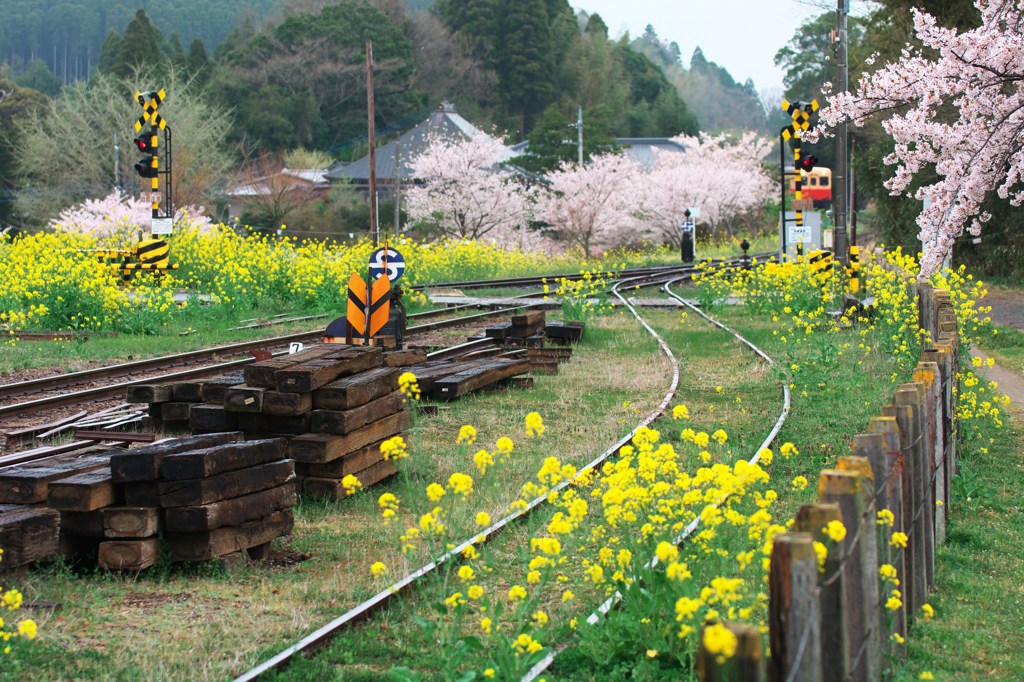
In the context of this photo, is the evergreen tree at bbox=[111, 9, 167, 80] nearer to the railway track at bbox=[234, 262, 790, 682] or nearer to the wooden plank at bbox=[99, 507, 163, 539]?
the railway track at bbox=[234, 262, 790, 682]

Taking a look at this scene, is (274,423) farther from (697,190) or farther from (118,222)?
(697,190)

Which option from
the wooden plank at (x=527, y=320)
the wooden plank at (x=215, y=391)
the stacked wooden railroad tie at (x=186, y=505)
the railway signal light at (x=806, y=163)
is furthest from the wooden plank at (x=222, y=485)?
the railway signal light at (x=806, y=163)

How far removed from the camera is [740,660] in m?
3.12

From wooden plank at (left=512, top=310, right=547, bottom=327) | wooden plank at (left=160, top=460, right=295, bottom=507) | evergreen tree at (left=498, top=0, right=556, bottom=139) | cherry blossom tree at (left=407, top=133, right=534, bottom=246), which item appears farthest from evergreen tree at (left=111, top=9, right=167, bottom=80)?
wooden plank at (left=160, top=460, right=295, bottom=507)

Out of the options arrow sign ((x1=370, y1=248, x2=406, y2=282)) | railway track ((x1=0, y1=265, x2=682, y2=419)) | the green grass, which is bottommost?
the green grass

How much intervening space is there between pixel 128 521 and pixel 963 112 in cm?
929

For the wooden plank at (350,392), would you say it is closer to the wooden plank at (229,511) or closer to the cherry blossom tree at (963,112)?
the wooden plank at (229,511)

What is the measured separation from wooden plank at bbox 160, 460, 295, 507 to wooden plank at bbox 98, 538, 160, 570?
0.77 ft

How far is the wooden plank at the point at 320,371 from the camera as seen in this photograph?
781cm

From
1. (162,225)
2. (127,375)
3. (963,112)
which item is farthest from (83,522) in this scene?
(162,225)

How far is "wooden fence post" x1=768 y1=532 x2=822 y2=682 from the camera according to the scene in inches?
129

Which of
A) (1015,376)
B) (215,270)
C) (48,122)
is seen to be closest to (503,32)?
(48,122)

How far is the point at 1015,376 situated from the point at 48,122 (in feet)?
181

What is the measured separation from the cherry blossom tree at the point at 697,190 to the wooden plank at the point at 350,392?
53.2 metres
